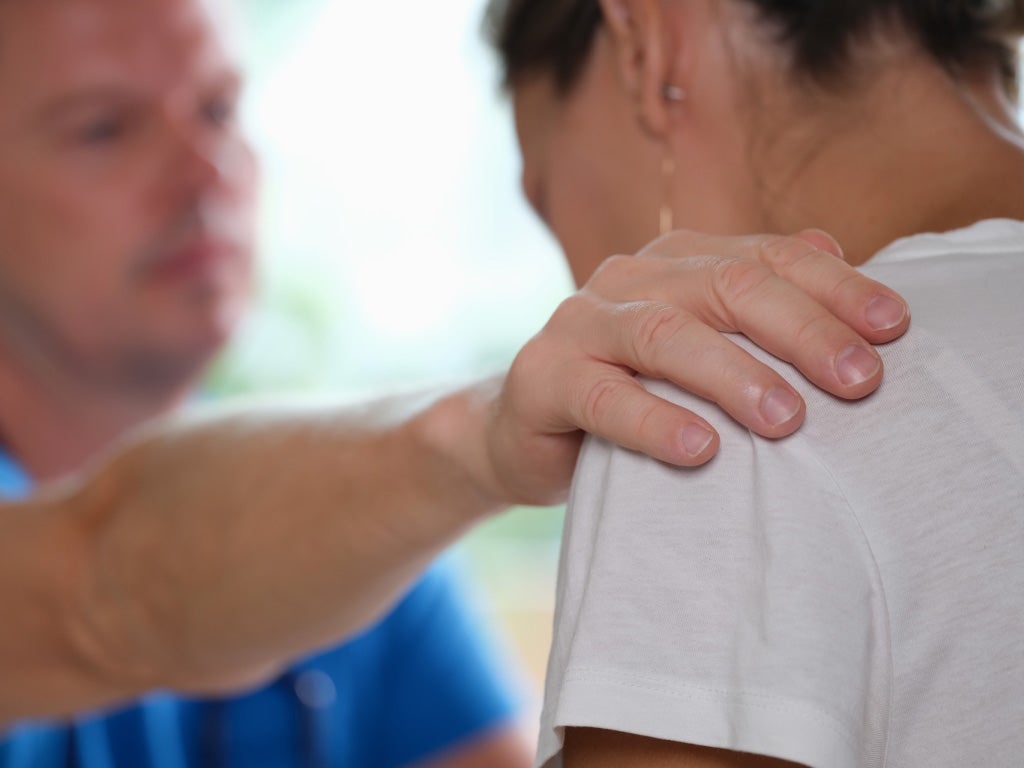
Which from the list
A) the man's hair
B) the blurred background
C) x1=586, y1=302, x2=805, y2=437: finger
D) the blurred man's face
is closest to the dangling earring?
the man's hair

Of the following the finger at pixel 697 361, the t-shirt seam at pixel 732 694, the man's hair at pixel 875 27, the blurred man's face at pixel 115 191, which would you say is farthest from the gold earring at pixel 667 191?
the blurred man's face at pixel 115 191

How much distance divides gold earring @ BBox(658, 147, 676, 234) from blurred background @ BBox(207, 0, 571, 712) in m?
1.95

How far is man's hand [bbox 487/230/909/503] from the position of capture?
50cm

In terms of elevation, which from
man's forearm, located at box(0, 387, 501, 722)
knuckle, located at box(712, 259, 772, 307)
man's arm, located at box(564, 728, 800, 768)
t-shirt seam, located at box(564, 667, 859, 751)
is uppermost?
knuckle, located at box(712, 259, 772, 307)

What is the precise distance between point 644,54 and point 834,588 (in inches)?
16.5

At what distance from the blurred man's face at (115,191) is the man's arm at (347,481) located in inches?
18.2

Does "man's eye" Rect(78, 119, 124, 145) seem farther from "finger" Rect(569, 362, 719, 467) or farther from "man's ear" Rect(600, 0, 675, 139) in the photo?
"finger" Rect(569, 362, 719, 467)

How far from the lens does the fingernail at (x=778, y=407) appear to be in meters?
0.49

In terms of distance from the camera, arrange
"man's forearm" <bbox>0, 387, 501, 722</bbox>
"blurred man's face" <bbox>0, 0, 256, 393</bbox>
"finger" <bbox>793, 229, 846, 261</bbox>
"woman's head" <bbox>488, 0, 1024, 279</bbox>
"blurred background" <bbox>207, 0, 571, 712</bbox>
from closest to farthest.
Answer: "finger" <bbox>793, 229, 846, 261</bbox>
"woman's head" <bbox>488, 0, 1024, 279</bbox>
"man's forearm" <bbox>0, 387, 501, 722</bbox>
"blurred man's face" <bbox>0, 0, 256, 393</bbox>
"blurred background" <bbox>207, 0, 571, 712</bbox>

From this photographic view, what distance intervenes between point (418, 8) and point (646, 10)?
2.19 metres

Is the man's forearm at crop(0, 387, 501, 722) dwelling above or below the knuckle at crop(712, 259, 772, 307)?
below

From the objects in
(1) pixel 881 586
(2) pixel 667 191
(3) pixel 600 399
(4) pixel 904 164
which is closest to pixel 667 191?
(2) pixel 667 191

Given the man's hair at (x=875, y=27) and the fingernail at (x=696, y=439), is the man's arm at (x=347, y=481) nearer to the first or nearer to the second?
the fingernail at (x=696, y=439)

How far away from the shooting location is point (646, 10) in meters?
0.73
